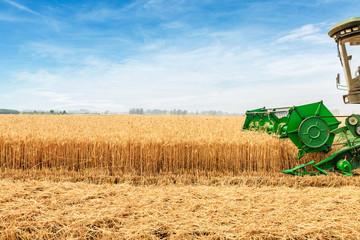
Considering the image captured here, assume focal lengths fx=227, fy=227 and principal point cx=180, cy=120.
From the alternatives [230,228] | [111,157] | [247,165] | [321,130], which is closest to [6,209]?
[111,157]

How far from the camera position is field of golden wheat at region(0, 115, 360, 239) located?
2.67 meters

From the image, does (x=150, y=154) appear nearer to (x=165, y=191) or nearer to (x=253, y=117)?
(x=165, y=191)

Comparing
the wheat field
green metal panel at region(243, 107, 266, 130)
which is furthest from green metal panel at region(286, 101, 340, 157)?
green metal panel at region(243, 107, 266, 130)

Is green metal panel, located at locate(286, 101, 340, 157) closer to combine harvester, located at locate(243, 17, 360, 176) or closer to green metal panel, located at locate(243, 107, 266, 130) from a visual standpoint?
combine harvester, located at locate(243, 17, 360, 176)

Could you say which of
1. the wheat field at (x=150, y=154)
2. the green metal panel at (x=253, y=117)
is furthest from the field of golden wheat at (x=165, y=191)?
the green metal panel at (x=253, y=117)

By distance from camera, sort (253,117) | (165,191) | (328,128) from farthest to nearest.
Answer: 1. (253,117)
2. (328,128)
3. (165,191)

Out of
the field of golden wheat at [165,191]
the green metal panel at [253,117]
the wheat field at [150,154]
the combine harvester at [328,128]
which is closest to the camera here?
the field of golden wheat at [165,191]

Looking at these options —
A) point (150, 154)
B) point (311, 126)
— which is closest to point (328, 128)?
point (311, 126)

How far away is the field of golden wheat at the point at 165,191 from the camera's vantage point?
2.67 metres

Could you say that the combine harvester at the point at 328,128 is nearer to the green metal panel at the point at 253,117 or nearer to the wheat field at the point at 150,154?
the wheat field at the point at 150,154

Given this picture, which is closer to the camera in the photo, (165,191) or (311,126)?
(165,191)

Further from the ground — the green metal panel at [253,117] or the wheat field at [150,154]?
the green metal panel at [253,117]

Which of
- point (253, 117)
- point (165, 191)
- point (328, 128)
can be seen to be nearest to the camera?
point (165, 191)

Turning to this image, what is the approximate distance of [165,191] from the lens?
3.81m
